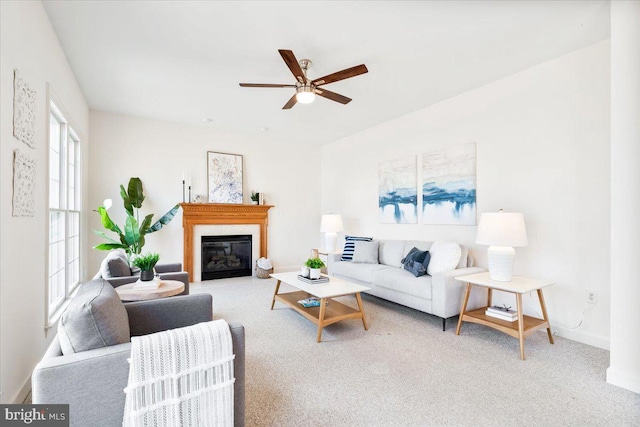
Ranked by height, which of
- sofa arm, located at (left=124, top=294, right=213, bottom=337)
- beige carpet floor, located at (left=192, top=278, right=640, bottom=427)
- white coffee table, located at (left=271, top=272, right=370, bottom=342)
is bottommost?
beige carpet floor, located at (left=192, top=278, right=640, bottom=427)

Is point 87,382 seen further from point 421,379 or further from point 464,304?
point 464,304

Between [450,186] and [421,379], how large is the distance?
2.65 m

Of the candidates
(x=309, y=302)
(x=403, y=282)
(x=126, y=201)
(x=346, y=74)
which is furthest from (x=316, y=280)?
(x=126, y=201)

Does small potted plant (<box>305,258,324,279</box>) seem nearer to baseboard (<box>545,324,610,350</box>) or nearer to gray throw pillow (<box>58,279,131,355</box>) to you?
gray throw pillow (<box>58,279,131,355</box>)

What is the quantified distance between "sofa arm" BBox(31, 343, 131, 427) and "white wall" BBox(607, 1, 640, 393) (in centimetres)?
310

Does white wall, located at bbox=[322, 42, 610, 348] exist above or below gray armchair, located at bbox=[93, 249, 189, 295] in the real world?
above

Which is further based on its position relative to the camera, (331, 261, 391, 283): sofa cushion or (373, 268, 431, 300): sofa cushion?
(331, 261, 391, 283): sofa cushion

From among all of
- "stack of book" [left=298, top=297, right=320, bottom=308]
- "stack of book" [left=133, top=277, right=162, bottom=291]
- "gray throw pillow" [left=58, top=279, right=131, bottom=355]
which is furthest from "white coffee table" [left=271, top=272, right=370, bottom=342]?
"gray throw pillow" [left=58, top=279, right=131, bottom=355]

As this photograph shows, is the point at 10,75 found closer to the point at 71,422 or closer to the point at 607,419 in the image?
the point at 71,422

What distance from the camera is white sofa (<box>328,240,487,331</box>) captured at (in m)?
3.21

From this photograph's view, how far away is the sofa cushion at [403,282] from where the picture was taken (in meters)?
3.39

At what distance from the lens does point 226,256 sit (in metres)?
5.93

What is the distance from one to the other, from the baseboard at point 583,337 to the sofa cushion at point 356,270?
1.96 metres

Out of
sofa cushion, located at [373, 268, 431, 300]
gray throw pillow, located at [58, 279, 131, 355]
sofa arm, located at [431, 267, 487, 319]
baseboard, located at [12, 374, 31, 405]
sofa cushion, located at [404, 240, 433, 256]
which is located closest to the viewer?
gray throw pillow, located at [58, 279, 131, 355]
